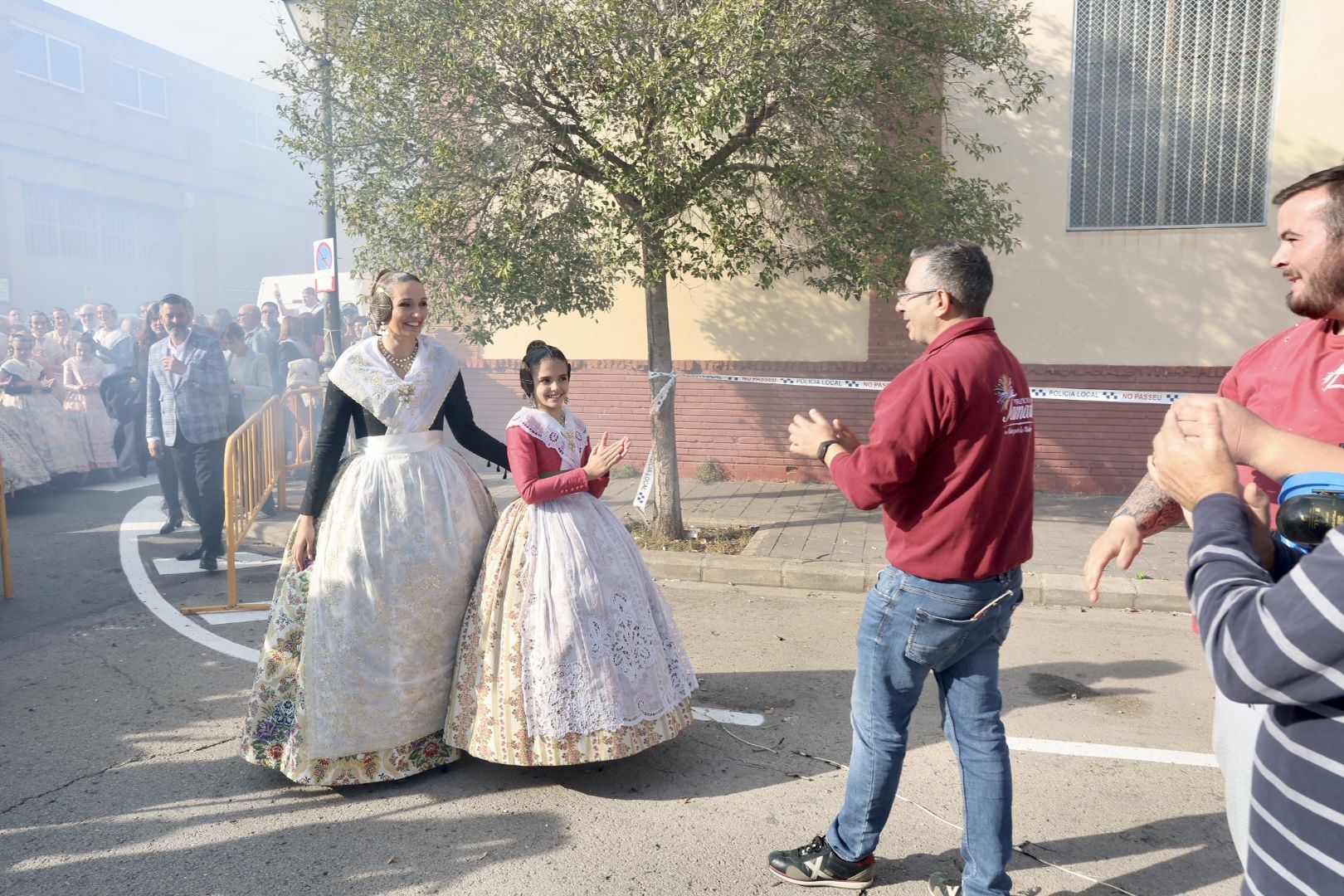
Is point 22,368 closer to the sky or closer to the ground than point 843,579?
closer to the sky

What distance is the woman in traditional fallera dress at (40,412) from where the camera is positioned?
36.2 feet

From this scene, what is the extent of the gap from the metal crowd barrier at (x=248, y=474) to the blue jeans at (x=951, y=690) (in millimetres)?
4777

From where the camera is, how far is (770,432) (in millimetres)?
10781

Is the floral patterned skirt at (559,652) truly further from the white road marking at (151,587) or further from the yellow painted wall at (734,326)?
the yellow painted wall at (734,326)

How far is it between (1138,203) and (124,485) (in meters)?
11.7

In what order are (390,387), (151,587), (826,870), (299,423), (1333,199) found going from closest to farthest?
(1333,199)
(826,870)
(390,387)
(151,587)
(299,423)

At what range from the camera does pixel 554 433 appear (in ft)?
13.0

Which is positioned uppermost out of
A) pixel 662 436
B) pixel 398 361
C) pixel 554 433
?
pixel 398 361

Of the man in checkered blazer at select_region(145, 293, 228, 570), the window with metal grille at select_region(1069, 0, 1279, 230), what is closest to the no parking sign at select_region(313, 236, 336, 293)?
the man in checkered blazer at select_region(145, 293, 228, 570)

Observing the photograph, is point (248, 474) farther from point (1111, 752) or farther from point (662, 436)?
point (1111, 752)

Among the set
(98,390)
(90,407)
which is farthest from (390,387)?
(98,390)

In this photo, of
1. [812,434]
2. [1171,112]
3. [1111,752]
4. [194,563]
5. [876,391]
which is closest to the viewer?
[812,434]

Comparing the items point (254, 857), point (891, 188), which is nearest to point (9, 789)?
point (254, 857)

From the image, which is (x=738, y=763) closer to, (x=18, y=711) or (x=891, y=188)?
(x=18, y=711)
